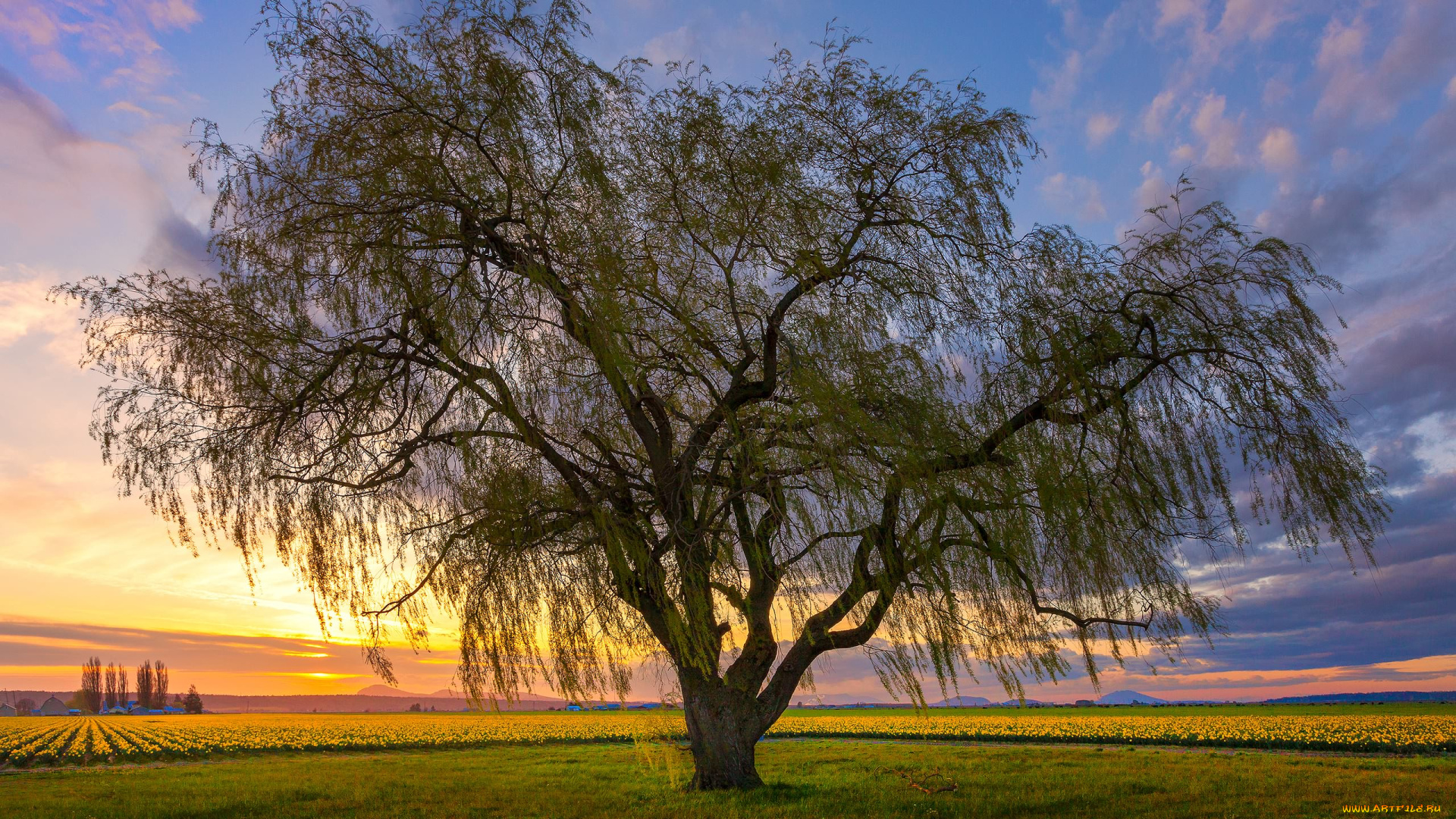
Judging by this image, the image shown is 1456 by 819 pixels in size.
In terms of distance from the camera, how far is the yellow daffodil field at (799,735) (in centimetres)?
2383

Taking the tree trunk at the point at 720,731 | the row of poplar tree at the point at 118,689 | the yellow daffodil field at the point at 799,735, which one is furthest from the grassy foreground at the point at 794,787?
the row of poplar tree at the point at 118,689

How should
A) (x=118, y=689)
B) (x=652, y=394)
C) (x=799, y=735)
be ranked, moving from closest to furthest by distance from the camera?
(x=652, y=394)
(x=799, y=735)
(x=118, y=689)

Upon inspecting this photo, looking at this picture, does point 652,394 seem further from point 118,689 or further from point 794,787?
point 118,689

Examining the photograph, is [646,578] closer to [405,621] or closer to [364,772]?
[405,621]

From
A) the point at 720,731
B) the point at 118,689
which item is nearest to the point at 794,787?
the point at 720,731

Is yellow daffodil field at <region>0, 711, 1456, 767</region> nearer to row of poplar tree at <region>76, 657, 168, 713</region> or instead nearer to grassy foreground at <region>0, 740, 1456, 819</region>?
grassy foreground at <region>0, 740, 1456, 819</region>

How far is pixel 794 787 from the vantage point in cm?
1118

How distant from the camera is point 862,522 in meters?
6.27

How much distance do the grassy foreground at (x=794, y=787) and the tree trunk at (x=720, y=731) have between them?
351mm

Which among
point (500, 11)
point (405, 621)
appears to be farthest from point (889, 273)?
point (405, 621)

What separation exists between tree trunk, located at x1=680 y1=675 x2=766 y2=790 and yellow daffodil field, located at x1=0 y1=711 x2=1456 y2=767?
8.19m

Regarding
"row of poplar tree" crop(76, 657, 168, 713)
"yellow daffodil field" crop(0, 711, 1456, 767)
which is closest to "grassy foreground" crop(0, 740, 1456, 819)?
"yellow daffodil field" crop(0, 711, 1456, 767)

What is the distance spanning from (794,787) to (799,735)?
25054 mm

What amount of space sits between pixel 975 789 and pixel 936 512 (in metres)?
7.18
